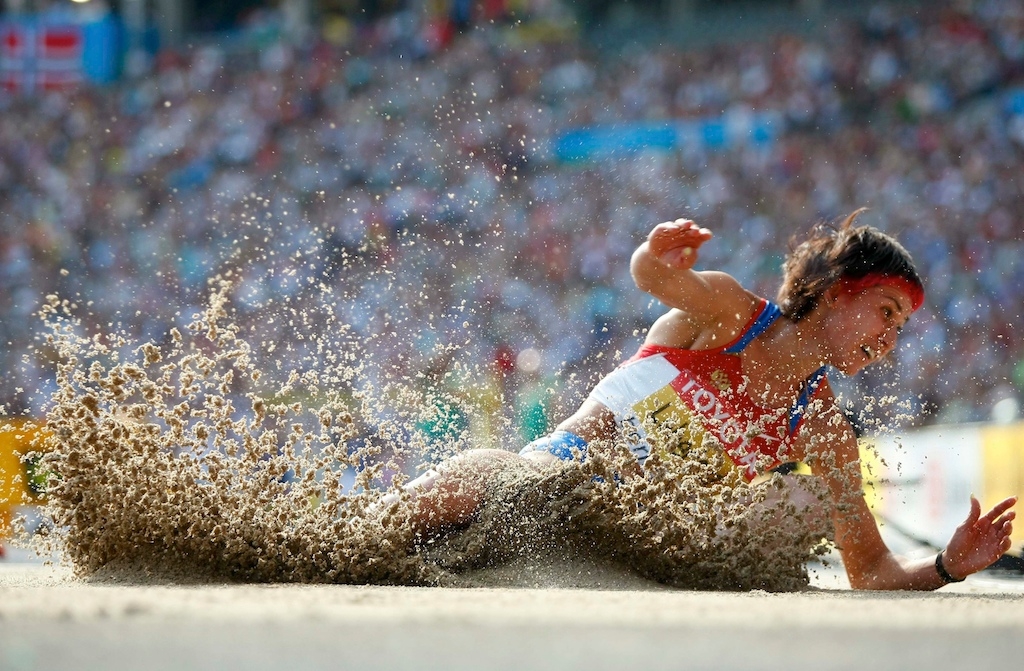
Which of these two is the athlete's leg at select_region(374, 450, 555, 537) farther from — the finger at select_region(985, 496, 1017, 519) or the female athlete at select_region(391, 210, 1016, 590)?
the finger at select_region(985, 496, 1017, 519)

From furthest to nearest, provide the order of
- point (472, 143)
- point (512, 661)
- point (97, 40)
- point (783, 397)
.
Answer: point (97, 40)
point (472, 143)
point (783, 397)
point (512, 661)

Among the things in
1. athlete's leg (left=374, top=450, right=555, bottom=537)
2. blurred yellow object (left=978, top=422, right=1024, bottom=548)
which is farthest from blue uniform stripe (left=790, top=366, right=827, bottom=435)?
blurred yellow object (left=978, top=422, right=1024, bottom=548)

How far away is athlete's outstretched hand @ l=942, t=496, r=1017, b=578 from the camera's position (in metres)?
3.39

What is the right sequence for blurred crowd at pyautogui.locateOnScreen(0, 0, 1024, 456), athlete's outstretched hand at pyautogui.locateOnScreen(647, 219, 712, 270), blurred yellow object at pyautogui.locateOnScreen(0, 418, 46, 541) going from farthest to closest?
blurred crowd at pyautogui.locateOnScreen(0, 0, 1024, 456)
blurred yellow object at pyautogui.locateOnScreen(0, 418, 46, 541)
athlete's outstretched hand at pyautogui.locateOnScreen(647, 219, 712, 270)

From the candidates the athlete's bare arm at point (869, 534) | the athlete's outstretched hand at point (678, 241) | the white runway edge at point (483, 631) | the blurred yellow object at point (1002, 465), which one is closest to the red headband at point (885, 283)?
the athlete's bare arm at point (869, 534)

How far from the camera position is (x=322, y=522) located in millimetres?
3209

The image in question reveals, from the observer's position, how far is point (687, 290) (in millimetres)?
3436

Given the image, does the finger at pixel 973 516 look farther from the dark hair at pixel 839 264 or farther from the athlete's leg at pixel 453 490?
the athlete's leg at pixel 453 490

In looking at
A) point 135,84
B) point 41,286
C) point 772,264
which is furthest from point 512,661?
point 135,84

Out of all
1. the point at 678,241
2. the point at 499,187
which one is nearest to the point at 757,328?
the point at 678,241

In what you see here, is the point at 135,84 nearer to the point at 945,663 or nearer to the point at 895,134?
Result: the point at 895,134

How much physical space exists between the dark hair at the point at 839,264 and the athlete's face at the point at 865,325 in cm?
7

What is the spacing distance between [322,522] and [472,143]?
11.0 meters

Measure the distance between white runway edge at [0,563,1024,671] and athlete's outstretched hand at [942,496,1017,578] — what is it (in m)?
0.65
